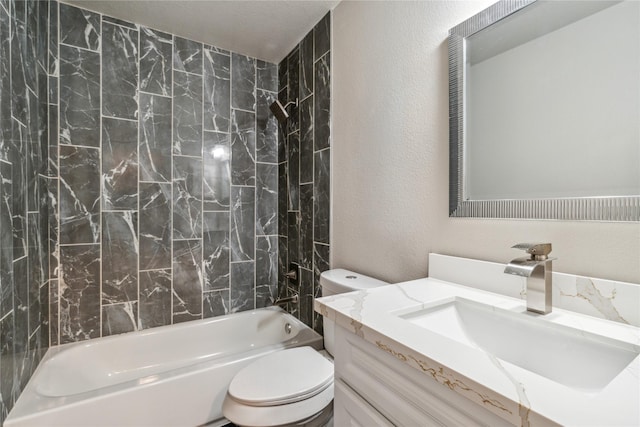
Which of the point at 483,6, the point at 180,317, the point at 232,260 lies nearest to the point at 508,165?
the point at 483,6

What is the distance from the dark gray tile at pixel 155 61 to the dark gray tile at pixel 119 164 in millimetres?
286

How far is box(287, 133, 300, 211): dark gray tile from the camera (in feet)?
6.99

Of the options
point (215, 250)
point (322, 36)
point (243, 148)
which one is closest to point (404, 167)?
point (322, 36)

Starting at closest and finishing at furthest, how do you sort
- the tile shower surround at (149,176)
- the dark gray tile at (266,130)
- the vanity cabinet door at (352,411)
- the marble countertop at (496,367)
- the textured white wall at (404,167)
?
1. the marble countertop at (496,367)
2. the vanity cabinet door at (352,411)
3. the textured white wall at (404,167)
4. the tile shower surround at (149,176)
5. the dark gray tile at (266,130)

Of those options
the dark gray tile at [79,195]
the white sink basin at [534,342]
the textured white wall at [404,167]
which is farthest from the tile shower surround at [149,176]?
the white sink basin at [534,342]

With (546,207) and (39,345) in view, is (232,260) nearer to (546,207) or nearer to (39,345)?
(39,345)

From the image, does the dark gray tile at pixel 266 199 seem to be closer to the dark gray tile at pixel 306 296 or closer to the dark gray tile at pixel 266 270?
the dark gray tile at pixel 266 270

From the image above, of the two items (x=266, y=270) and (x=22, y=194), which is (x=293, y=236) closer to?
(x=266, y=270)

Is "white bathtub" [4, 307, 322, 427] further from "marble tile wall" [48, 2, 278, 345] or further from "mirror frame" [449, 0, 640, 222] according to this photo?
"mirror frame" [449, 0, 640, 222]

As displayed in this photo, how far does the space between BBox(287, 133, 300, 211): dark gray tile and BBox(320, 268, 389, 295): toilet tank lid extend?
771mm

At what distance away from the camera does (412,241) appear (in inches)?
48.8

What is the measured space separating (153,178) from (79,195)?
41 centimetres

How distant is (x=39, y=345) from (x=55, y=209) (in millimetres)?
737

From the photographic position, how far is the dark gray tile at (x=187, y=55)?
2025 millimetres
